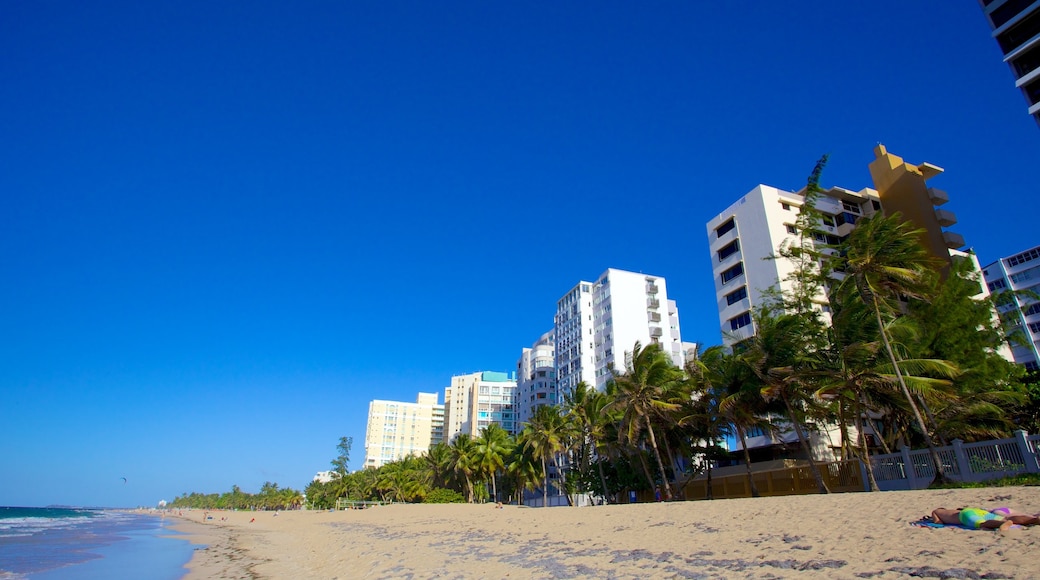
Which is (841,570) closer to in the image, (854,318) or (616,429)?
(854,318)

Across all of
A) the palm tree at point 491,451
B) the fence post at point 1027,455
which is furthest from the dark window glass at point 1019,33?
the palm tree at point 491,451

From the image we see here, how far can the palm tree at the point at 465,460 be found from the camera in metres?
67.7

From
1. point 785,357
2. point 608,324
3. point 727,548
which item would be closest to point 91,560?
point 727,548

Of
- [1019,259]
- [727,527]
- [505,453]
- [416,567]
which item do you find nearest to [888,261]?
[727,527]

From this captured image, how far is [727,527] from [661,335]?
2742 inches

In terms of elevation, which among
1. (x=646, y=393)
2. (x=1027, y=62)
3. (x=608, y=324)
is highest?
(x=1027, y=62)

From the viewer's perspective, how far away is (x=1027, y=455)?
17719 mm

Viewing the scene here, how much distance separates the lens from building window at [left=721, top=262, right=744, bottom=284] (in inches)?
2054

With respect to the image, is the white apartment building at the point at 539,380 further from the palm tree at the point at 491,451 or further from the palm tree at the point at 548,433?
the palm tree at the point at 548,433

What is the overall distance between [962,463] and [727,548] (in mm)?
13174

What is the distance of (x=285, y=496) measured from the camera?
148m

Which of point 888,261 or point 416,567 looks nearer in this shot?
point 416,567

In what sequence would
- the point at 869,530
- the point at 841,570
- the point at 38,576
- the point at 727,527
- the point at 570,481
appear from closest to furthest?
1. the point at 841,570
2. the point at 869,530
3. the point at 727,527
4. the point at 38,576
5. the point at 570,481

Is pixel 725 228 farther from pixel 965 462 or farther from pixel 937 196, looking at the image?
pixel 965 462
